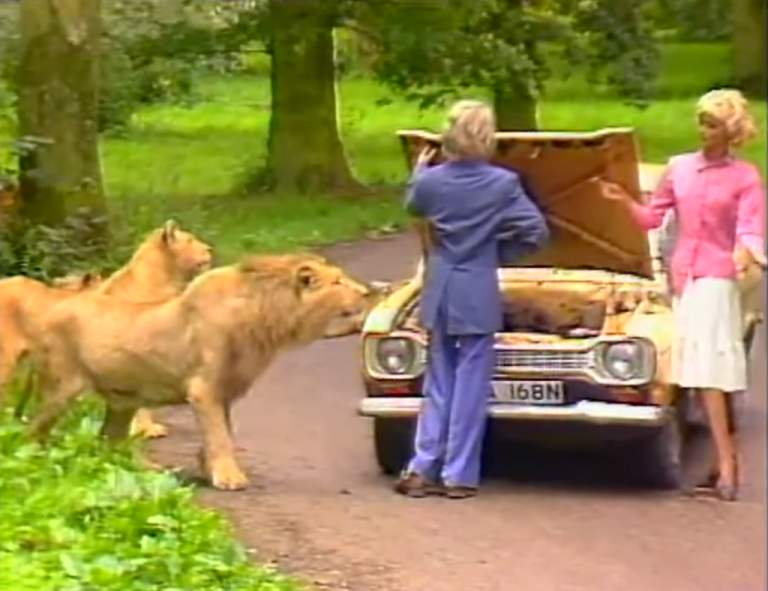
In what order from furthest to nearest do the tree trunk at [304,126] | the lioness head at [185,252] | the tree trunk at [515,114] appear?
1. the tree trunk at [515,114]
2. the tree trunk at [304,126]
3. the lioness head at [185,252]

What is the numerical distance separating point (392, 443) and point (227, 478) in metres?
1.07

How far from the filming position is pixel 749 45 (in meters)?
33.4

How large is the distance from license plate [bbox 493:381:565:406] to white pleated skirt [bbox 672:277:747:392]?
58 centimetres

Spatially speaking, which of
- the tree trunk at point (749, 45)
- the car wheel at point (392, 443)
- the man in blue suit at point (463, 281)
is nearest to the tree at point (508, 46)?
the tree trunk at point (749, 45)

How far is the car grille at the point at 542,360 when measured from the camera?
1044cm

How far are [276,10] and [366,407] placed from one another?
14438 millimetres

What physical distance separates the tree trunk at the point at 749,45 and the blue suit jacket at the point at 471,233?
1629cm

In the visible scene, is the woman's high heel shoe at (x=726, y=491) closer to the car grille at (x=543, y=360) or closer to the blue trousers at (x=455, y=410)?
the car grille at (x=543, y=360)

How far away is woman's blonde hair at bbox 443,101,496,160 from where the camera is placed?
34.0 feet

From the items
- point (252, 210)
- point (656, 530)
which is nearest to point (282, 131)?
point (252, 210)

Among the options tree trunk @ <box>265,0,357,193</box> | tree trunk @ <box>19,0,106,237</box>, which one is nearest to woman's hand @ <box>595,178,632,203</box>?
tree trunk @ <box>19,0,106,237</box>

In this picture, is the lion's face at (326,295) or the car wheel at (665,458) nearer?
the lion's face at (326,295)

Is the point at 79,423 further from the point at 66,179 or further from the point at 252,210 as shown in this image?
the point at 252,210

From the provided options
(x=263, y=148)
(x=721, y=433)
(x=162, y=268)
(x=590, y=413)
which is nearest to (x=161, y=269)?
(x=162, y=268)
